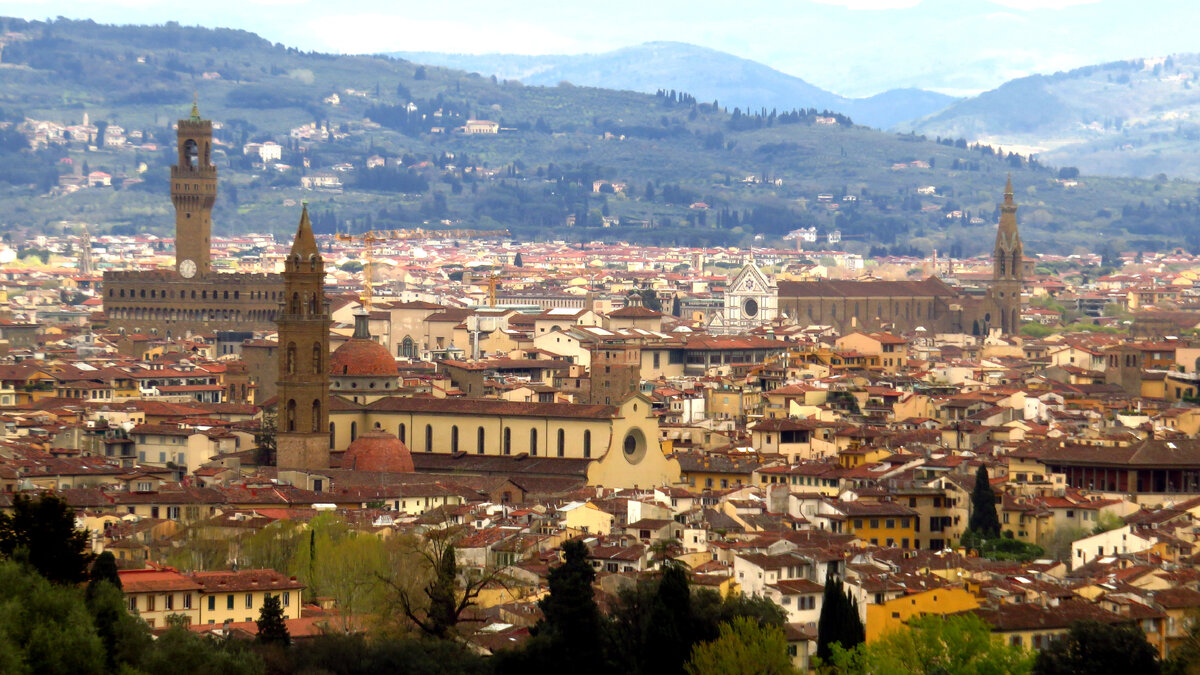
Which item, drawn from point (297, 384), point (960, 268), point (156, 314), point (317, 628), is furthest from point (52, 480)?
point (960, 268)

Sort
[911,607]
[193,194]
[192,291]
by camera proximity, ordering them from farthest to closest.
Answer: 1. [192,291]
2. [193,194]
3. [911,607]

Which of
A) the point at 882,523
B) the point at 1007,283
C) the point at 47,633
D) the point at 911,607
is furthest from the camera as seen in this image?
the point at 1007,283

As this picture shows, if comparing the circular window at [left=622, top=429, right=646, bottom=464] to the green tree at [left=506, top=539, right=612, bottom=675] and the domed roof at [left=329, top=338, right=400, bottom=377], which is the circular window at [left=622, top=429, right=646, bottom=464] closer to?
the domed roof at [left=329, top=338, right=400, bottom=377]

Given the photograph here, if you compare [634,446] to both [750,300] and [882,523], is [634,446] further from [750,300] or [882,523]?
[750,300]

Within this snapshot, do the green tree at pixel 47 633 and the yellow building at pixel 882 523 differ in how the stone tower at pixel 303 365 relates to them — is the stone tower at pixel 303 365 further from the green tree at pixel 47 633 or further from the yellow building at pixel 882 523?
the green tree at pixel 47 633

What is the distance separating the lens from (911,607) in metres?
33.3

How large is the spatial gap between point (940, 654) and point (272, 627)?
7423 mm

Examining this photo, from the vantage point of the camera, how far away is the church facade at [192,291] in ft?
354

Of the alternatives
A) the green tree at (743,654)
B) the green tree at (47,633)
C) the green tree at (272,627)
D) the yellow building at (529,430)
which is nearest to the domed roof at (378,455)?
the yellow building at (529,430)

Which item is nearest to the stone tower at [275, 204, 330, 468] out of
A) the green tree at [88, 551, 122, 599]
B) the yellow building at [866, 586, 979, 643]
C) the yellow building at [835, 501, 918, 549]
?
the yellow building at [835, 501, 918, 549]

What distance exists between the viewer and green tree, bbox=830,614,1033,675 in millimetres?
28875

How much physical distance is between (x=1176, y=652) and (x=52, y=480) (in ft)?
80.0

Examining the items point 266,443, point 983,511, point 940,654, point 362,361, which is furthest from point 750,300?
point 940,654

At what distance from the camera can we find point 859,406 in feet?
216
